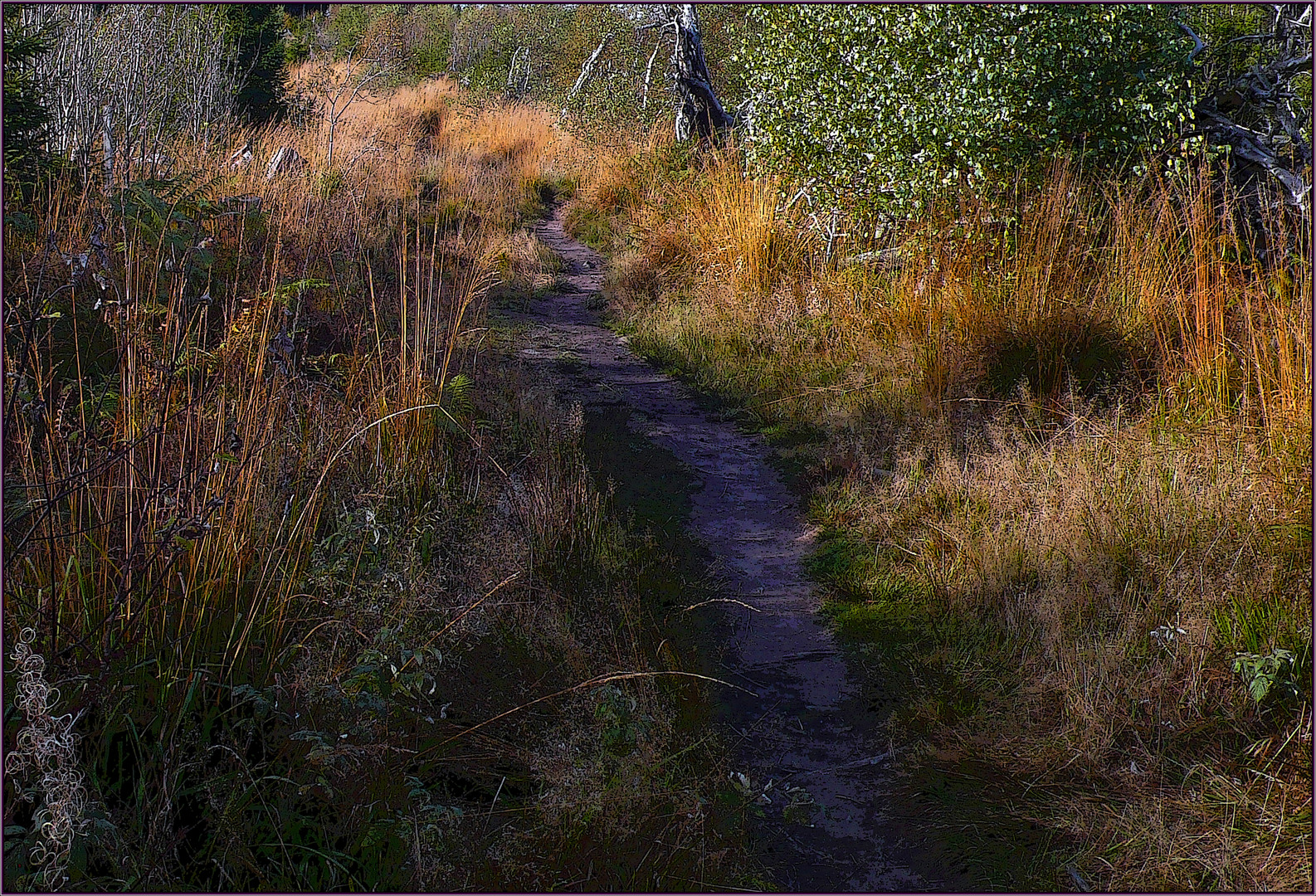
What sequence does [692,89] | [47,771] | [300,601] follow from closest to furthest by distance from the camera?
[47,771]
[300,601]
[692,89]

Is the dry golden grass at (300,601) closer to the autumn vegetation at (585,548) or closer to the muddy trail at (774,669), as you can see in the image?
the autumn vegetation at (585,548)

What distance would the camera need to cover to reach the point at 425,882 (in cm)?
214

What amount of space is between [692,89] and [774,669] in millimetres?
8706

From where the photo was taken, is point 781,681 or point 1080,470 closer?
point 781,681

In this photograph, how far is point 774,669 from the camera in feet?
10.6

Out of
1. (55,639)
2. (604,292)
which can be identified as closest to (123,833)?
(55,639)

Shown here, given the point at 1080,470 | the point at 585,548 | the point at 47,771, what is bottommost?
the point at 585,548

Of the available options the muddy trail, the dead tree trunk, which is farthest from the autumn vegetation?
the dead tree trunk

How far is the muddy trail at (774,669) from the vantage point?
96.1 inches

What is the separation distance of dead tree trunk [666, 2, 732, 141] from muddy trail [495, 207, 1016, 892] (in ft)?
18.5

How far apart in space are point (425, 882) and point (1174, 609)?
7.56 ft

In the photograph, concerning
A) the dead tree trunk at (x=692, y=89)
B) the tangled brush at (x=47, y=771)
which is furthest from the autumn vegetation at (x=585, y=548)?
the dead tree trunk at (x=692, y=89)

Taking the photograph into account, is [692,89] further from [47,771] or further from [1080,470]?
[47,771]

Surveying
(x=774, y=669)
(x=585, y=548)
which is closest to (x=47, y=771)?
(x=585, y=548)
